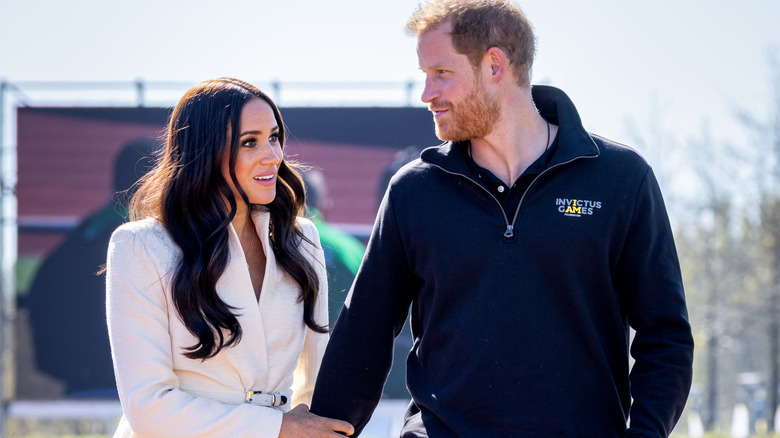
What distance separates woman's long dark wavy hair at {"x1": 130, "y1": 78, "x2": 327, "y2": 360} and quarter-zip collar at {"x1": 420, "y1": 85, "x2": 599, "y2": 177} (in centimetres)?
59

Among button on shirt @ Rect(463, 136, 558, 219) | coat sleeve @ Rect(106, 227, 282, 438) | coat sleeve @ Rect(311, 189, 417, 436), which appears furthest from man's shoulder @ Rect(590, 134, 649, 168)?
coat sleeve @ Rect(106, 227, 282, 438)

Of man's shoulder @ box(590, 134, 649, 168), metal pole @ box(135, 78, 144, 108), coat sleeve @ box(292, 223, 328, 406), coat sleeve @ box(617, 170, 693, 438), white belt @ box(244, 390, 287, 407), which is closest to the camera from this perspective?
coat sleeve @ box(617, 170, 693, 438)

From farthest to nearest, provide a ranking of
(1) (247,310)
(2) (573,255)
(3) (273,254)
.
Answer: (3) (273,254) → (1) (247,310) → (2) (573,255)

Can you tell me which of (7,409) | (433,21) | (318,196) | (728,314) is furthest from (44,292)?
(728,314)

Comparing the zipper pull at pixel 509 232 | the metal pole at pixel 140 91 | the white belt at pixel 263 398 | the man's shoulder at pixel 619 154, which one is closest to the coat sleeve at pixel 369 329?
the white belt at pixel 263 398

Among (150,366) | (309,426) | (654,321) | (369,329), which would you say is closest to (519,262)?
(654,321)

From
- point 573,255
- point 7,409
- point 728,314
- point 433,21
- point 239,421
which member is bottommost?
point 728,314

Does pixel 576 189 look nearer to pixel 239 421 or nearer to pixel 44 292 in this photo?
pixel 239 421

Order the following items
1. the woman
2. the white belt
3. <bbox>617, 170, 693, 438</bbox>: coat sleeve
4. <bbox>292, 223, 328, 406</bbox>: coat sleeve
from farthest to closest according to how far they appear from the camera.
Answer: <bbox>292, 223, 328, 406</bbox>: coat sleeve → the white belt → the woman → <bbox>617, 170, 693, 438</bbox>: coat sleeve

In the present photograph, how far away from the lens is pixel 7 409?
9273 millimetres

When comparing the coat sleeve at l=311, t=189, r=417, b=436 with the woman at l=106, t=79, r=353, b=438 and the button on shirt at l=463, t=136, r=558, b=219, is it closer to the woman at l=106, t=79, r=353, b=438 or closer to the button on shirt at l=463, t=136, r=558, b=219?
the woman at l=106, t=79, r=353, b=438

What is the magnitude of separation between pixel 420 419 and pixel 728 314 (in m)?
15.5

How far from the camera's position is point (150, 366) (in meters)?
2.38

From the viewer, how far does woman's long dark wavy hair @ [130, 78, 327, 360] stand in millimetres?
→ 2482
